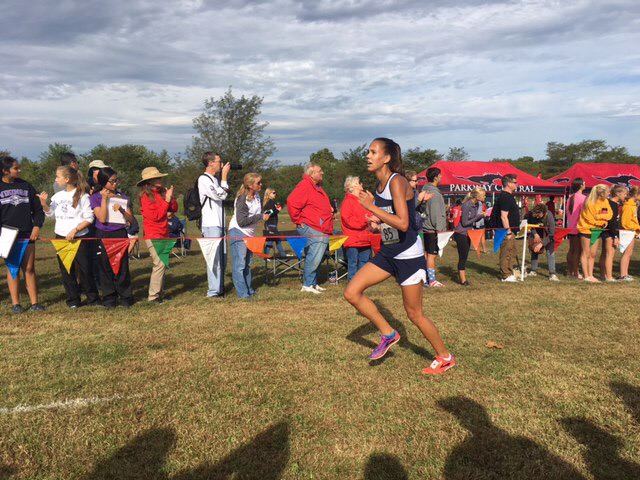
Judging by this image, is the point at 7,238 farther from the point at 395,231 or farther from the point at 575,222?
the point at 575,222

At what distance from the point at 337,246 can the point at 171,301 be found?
2821 mm

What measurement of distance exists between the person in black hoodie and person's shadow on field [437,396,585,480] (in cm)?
579

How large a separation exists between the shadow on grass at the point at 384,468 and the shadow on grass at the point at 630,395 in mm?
1881

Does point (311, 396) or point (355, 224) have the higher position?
point (355, 224)

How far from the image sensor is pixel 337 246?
8148 millimetres

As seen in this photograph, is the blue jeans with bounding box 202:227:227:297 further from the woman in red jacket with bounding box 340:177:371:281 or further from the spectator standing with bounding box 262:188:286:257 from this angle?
the woman in red jacket with bounding box 340:177:371:281

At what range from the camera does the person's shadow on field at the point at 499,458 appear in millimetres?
2828

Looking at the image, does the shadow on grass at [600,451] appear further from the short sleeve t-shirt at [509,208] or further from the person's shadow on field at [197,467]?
the short sleeve t-shirt at [509,208]

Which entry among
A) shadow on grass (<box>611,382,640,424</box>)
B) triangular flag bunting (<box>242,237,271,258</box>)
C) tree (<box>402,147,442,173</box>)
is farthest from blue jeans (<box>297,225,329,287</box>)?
tree (<box>402,147,442,173</box>)

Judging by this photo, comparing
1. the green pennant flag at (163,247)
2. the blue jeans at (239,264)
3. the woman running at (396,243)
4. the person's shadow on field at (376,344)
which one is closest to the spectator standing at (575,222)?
the person's shadow on field at (376,344)

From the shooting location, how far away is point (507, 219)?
888 cm

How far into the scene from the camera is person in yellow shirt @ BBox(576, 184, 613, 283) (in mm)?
8867

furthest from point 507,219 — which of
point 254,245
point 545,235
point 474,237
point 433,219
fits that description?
point 254,245

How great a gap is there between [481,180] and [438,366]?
77.1 ft
